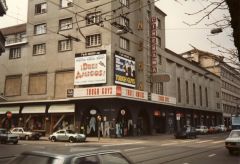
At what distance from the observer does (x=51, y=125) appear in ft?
142

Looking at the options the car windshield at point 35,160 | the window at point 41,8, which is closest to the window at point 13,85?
the window at point 41,8

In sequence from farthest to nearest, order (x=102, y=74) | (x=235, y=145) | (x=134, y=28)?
(x=134, y=28), (x=102, y=74), (x=235, y=145)

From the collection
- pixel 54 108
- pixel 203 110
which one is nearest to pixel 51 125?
pixel 54 108

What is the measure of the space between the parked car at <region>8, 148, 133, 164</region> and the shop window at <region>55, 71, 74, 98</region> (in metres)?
36.7

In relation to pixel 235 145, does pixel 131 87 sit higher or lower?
higher

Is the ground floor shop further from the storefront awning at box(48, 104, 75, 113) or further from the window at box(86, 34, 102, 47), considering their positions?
the window at box(86, 34, 102, 47)

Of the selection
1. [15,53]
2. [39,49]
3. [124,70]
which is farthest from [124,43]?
[15,53]

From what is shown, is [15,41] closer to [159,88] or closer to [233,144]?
[159,88]

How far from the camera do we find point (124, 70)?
40.5 meters

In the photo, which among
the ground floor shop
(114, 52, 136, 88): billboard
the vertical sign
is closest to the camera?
the ground floor shop

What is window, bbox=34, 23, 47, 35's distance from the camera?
4681 centimetres

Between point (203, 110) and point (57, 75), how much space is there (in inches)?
1473

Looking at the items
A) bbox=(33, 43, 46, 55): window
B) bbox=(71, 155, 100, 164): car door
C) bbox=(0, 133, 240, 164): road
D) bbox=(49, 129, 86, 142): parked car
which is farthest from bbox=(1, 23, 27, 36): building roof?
bbox=(71, 155, 100, 164): car door

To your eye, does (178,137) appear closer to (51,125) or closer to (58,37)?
(51,125)
